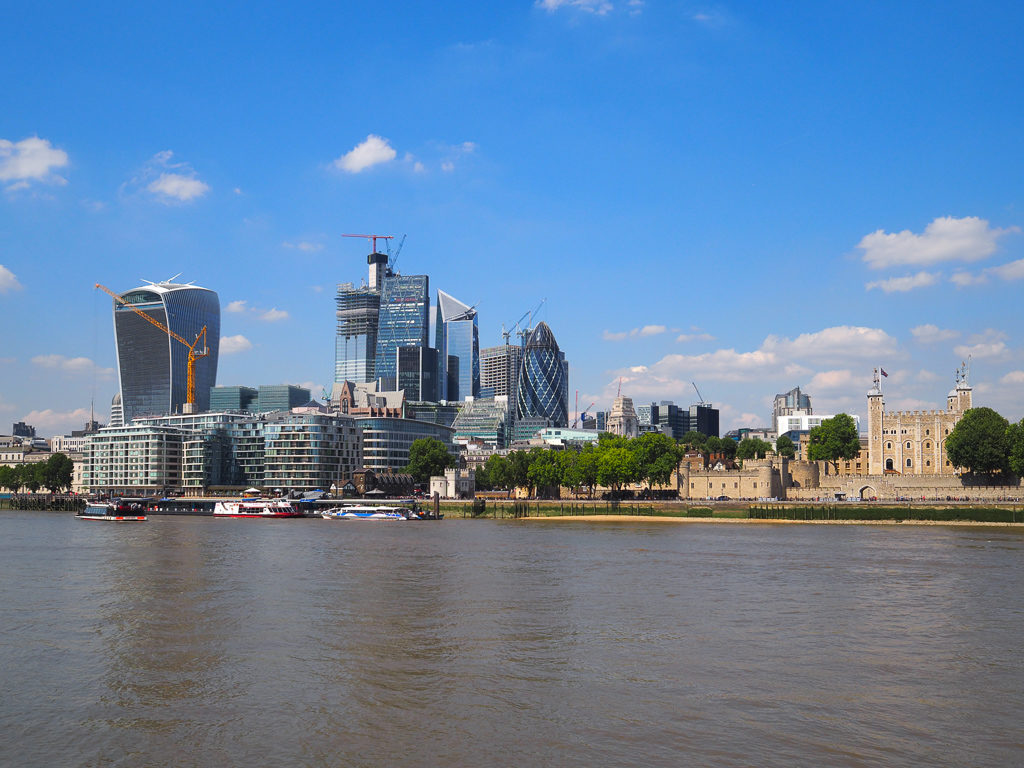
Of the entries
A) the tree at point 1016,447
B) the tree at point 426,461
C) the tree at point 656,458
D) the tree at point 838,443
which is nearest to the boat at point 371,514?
the tree at point 426,461

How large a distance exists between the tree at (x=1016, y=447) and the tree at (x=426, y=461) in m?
99.0

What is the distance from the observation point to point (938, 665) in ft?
94.8

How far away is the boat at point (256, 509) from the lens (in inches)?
5591

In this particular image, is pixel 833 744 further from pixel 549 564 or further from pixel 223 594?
pixel 549 564

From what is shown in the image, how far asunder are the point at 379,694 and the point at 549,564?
3549 centimetres

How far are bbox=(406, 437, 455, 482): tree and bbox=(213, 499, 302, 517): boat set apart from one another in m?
34.7

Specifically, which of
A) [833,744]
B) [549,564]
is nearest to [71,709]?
[833,744]

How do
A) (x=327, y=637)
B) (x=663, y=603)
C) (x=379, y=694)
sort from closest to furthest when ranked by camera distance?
(x=379, y=694) < (x=327, y=637) < (x=663, y=603)

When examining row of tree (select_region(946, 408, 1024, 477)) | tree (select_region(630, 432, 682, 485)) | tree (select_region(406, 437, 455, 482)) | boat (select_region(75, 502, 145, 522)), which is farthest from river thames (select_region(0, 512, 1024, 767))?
tree (select_region(406, 437, 455, 482))

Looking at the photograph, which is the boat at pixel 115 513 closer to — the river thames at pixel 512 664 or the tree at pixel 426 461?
the tree at pixel 426 461

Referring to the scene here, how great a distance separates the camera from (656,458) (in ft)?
478

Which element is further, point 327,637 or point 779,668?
point 327,637

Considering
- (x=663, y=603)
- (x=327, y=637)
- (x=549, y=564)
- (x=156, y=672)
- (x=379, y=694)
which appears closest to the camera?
(x=379, y=694)

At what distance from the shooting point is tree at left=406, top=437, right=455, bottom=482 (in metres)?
175
